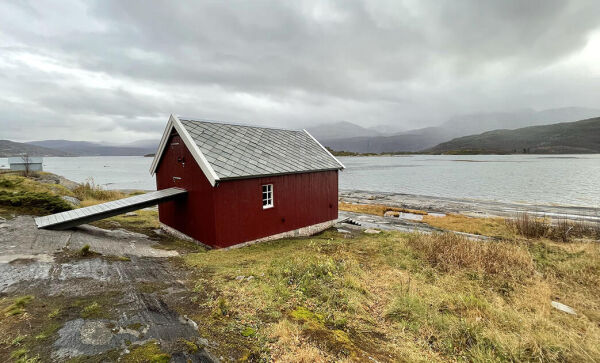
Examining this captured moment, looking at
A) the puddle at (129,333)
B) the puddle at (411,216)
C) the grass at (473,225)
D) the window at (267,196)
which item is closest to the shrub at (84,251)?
the puddle at (129,333)

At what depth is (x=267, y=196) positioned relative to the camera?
14.8m

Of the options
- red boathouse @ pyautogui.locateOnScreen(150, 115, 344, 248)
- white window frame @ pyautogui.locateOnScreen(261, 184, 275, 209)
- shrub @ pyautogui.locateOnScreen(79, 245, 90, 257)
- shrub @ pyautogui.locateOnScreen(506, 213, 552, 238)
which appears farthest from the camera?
shrub @ pyautogui.locateOnScreen(506, 213, 552, 238)

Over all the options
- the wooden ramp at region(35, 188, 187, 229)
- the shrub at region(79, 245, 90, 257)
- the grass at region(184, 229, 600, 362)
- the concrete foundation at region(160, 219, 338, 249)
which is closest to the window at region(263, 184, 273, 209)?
the concrete foundation at region(160, 219, 338, 249)

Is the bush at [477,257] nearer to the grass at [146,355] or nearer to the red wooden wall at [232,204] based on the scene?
the red wooden wall at [232,204]

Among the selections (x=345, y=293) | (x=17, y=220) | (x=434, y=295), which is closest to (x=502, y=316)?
(x=434, y=295)

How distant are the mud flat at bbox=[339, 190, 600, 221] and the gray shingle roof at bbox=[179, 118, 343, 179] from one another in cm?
2293

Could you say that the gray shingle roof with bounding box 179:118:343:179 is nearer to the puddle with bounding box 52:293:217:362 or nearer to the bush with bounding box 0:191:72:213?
the puddle with bounding box 52:293:217:362

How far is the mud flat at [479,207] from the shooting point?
103ft

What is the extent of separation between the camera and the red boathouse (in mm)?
12773

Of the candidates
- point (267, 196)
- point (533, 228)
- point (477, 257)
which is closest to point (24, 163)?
point (267, 196)

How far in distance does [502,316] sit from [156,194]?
14.7 metres

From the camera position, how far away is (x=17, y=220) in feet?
37.4

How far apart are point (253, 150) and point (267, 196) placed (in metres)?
2.77

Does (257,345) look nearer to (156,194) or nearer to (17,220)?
(156,194)
